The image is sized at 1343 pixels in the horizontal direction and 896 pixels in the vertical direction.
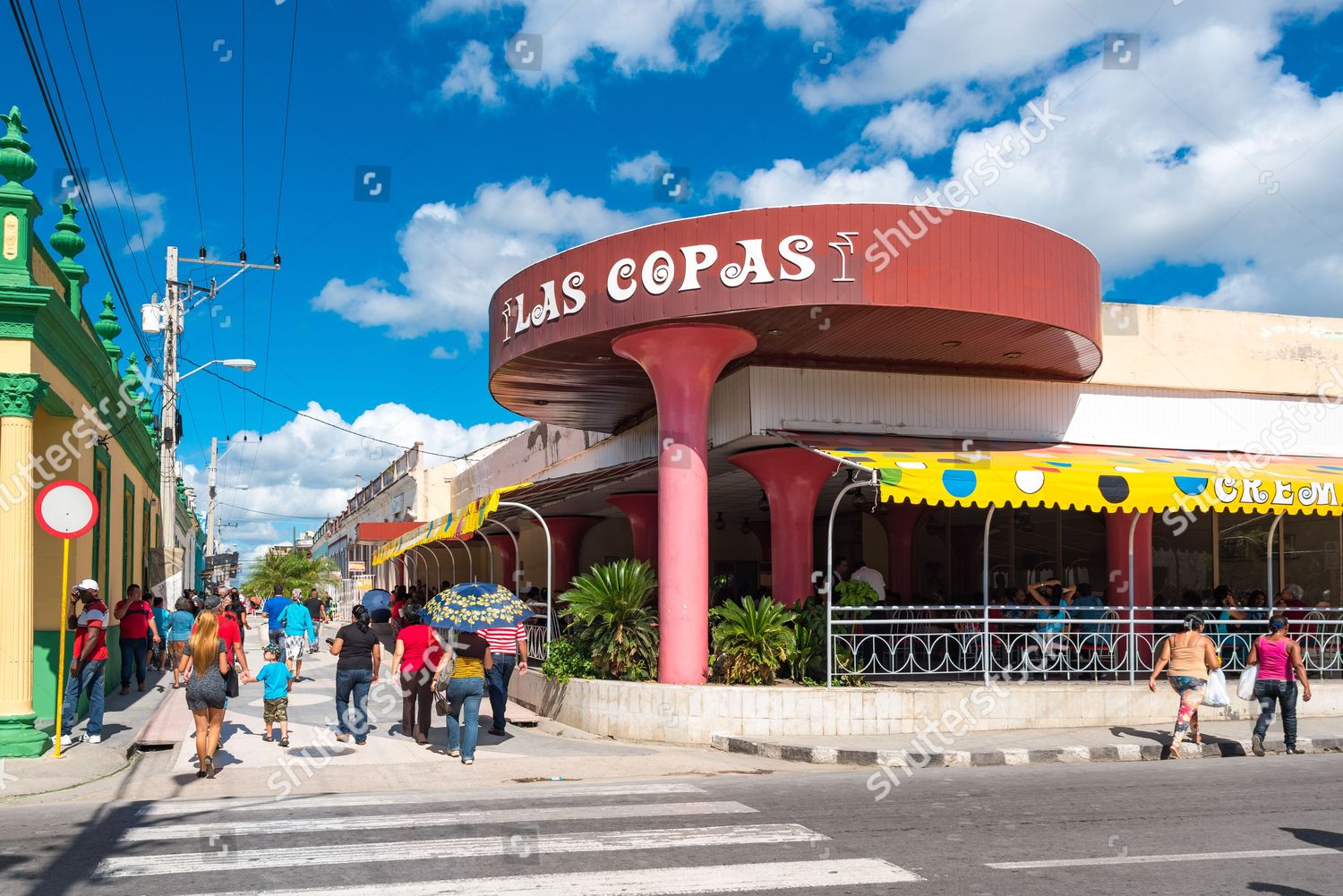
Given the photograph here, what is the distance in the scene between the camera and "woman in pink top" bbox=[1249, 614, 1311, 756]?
12.4 meters

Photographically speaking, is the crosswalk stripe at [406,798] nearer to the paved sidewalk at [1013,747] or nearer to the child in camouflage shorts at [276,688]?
the paved sidewalk at [1013,747]

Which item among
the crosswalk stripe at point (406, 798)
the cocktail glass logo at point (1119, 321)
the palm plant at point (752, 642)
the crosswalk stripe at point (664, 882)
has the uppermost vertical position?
the cocktail glass logo at point (1119, 321)

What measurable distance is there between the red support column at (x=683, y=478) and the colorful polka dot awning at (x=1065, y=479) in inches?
59.0

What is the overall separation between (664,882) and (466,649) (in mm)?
5906

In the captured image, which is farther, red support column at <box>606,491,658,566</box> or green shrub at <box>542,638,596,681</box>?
red support column at <box>606,491,658,566</box>

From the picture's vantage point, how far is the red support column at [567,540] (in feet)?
95.5

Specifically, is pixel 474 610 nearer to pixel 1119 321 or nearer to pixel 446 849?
pixel 446 849

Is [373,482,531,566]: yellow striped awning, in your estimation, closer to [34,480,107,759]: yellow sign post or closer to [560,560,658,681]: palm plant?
[560,560,658,681]: palm plant

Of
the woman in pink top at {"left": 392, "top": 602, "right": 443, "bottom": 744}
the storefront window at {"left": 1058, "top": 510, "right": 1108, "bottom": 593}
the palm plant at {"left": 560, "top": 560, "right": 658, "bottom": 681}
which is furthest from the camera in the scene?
the storefront window at {"left": 1058, "top": 510, "right": 1108, "bottom": 593}

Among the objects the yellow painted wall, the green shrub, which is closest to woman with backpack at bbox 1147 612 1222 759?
the green shrub

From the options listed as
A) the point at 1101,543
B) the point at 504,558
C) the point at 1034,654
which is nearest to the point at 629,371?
the point at 1034,654

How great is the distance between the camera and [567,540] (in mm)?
29328

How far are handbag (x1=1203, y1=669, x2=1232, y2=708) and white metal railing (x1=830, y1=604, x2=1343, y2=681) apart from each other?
105 centimetres

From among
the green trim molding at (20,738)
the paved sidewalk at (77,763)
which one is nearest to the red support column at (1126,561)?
the paved sidewalk at (77,763)
